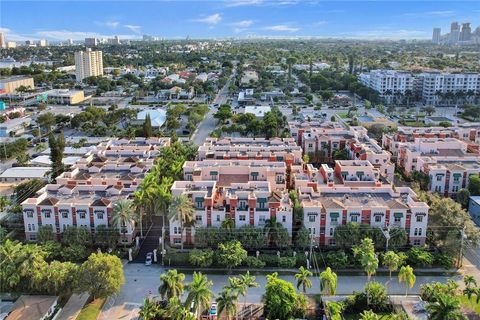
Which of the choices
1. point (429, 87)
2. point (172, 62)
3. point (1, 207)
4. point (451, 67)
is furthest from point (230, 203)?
point (172, 62)

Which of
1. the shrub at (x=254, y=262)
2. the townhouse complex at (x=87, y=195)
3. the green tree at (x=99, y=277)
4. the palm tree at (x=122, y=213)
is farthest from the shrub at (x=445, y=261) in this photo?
the townhouse complex at (x=87, y=195)

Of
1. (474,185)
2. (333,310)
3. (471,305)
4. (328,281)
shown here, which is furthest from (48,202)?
(474,185)

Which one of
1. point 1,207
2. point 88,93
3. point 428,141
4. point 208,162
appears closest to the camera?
point 1,207

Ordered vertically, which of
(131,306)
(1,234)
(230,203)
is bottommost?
(131,306)

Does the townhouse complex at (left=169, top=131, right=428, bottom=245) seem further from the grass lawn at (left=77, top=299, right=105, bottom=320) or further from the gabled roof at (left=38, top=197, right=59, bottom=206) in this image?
the gabled roof at (left=38, top=197, right=59, bottom=206)

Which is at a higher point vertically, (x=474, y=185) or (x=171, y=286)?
(x=474, y=185)

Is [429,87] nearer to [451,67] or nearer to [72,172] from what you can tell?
[451,67]

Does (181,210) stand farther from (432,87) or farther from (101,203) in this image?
(432,87)
